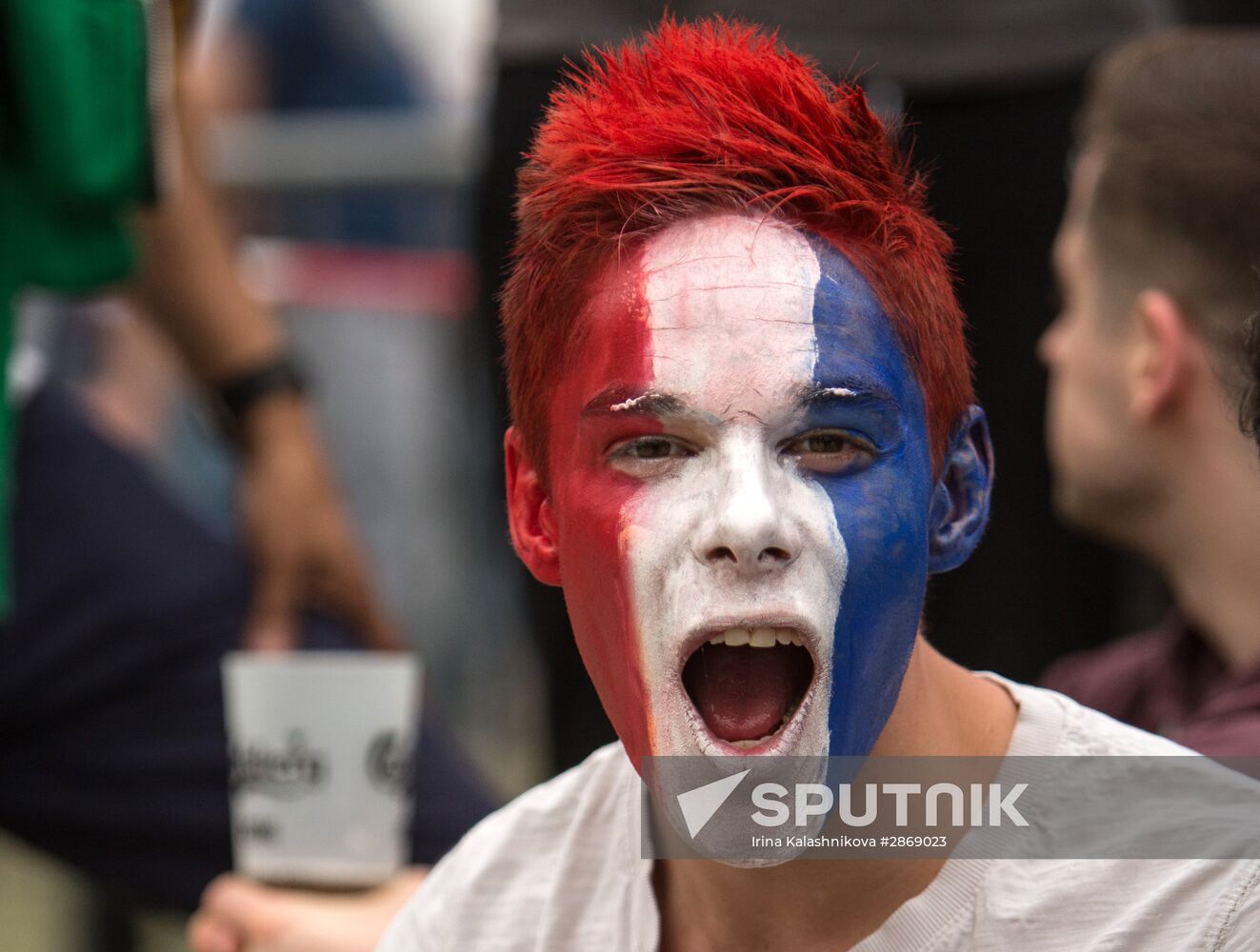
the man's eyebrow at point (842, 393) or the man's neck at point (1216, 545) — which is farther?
the man's neck at point (1216, 545)

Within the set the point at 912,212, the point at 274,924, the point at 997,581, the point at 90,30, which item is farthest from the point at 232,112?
the point at 912,212

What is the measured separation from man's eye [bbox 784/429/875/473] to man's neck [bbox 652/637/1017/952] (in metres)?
0.21

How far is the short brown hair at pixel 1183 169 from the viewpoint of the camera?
2.24 metres

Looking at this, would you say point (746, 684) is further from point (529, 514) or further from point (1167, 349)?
point (1167, 349)

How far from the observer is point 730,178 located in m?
1.29

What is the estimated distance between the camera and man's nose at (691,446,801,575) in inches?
48.1

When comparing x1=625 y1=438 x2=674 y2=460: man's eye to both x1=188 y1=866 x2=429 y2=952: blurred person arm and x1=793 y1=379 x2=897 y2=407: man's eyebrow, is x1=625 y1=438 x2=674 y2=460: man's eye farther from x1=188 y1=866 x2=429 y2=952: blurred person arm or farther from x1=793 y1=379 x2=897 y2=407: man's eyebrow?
x1=188 y1=866 x2=429 y2=952: blurred person arm

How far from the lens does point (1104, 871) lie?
4.46 feet

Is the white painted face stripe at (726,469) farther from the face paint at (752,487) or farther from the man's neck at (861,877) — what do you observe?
the man's neck at (861,877)

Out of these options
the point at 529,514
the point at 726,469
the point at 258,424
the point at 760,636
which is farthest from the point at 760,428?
the point at 258,424

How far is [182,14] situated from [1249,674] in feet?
6.35

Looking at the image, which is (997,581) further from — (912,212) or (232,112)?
(232,112)

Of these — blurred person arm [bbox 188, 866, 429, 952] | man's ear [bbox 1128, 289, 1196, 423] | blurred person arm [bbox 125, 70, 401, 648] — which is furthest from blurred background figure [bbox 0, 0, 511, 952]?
man's ear [bbox 1128, 289, 1196, 423]

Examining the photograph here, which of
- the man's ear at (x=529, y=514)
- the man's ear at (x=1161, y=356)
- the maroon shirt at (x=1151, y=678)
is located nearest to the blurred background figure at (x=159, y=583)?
the maroon shirt at (x=1151, y=678)
